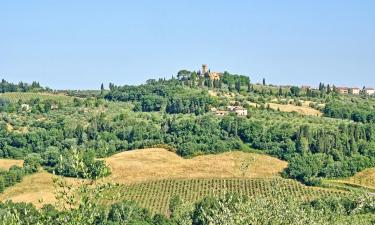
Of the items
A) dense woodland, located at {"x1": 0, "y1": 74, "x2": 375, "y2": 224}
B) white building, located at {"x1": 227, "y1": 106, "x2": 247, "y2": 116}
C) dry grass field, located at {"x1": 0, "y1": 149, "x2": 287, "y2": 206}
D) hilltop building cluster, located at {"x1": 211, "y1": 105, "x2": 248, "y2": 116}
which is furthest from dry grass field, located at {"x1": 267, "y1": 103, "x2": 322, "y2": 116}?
dry grass field, located at {"x1": 0, "y1": 149, "x2": 287, "y2": 206}

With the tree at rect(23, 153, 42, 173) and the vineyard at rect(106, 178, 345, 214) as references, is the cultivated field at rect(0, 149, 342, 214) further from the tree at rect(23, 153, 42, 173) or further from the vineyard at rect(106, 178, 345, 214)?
the tree at rect(23, 153, 42, 173)

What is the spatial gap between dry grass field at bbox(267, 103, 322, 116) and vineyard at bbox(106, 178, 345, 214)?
51070mm

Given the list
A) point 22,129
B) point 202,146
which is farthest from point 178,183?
point 22,129

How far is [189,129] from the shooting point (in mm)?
139625

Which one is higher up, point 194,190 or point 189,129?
point 189,129

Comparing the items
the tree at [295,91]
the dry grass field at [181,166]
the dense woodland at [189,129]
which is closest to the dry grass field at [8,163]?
the dense woodland at [189,129]

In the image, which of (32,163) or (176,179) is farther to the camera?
(32,163)

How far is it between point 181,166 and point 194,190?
670 inches

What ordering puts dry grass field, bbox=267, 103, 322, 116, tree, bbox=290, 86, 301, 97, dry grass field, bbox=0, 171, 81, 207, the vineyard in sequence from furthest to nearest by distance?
tree, bbox=290, 86, 301, 97, dry grass field, bbox=267, 103, 322, 116, dry grass field, bbox=0, 171, 81, 207, the vineyard

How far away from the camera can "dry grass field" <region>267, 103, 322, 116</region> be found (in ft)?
518

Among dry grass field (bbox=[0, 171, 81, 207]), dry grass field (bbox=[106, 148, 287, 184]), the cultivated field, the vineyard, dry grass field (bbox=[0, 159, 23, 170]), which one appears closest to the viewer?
the vineyard

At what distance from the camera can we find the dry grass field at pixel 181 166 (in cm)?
11312

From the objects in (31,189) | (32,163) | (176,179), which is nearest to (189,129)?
(176,179)

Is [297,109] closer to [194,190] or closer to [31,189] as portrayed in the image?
[194,190]
